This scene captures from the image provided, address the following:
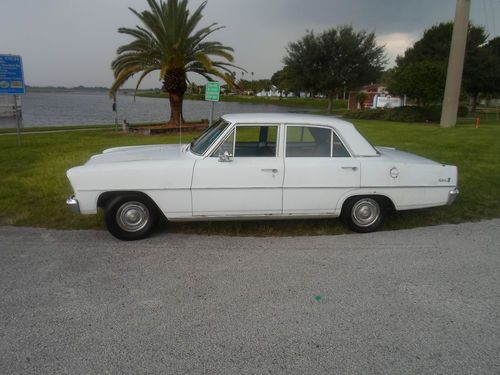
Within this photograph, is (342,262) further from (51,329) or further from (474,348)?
(51,329)

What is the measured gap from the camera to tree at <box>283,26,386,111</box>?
34906 mm

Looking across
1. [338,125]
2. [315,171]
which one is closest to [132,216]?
[315,171]

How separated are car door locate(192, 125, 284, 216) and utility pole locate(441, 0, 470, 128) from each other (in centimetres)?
2054

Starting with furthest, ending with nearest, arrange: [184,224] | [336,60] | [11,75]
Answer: [336,60] < [11,75] < [184,224]

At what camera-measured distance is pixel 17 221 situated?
5.08 meters

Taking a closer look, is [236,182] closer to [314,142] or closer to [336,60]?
[314,142]

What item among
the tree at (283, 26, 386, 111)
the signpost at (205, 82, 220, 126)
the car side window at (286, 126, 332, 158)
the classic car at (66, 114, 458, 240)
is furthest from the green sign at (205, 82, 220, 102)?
the tree at (283, 26, 386, 111)

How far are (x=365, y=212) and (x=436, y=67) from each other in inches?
1008

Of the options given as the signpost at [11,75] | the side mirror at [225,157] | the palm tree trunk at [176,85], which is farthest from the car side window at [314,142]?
the palm tree trunk at [176,85]

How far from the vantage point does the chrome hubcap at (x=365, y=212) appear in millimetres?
4754

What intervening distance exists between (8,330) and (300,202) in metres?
3.12

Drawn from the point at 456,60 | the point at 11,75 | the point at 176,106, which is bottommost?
the point at 176,106

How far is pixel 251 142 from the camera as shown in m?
4.91

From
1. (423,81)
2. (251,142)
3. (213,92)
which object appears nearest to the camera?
(251,142)
